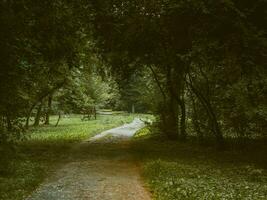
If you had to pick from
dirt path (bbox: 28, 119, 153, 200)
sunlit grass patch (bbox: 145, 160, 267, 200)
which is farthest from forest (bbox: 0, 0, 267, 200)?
dirt path (bbox: 28, 119, 153, 200)

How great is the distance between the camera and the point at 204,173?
1902cm

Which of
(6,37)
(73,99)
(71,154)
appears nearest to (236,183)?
(6,37)

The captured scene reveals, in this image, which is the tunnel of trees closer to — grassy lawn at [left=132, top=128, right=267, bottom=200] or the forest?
the forest

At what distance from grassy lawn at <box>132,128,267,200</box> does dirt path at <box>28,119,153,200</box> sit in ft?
2.12

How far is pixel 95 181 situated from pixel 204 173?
14.7ft

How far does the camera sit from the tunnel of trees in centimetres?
1900

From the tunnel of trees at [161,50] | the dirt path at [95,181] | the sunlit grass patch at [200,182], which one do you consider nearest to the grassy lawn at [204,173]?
the sunlit grass patch at [200,182]

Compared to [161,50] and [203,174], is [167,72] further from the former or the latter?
[203,174]

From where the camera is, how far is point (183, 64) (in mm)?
29141

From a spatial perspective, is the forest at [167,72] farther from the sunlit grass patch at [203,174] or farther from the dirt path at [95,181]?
the dirt path at [95,181]

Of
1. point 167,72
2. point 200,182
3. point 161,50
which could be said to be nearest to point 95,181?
point 200,182

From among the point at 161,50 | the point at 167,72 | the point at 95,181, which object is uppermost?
the point at 161,50

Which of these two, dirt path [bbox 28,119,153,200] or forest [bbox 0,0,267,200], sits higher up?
forest [bbox 0,0,267,200]

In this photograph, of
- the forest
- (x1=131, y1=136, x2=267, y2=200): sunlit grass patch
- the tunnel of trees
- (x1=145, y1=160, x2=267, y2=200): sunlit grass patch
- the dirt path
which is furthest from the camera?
the tunnel of trees
